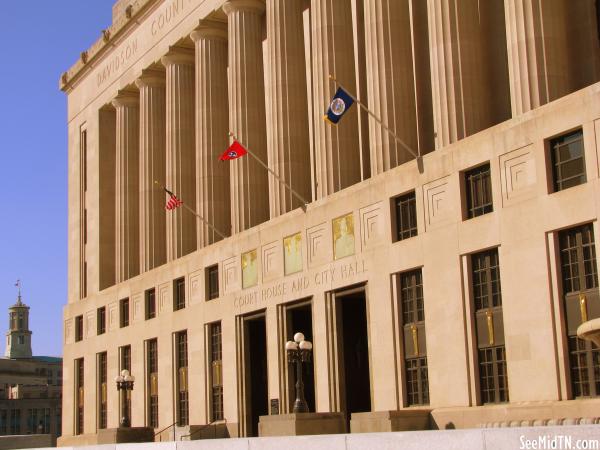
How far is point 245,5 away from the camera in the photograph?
54875 mm

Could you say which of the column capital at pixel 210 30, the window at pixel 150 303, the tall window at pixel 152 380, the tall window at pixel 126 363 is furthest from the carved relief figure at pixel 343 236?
the tall window at pixel 126 363

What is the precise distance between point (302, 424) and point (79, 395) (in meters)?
A: 35.4

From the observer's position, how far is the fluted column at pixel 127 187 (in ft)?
217

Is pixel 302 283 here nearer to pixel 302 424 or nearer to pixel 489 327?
pixel 302 424

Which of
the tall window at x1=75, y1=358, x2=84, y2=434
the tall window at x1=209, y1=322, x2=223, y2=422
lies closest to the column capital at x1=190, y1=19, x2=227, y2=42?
the tall window at x1=209, y1=322, x2=223, y2=422

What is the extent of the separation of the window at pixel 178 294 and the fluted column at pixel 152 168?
625 cm

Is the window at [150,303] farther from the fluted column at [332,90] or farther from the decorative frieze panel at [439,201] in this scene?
the decorative frieze panel at [439,201]

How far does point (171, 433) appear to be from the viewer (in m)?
53.1

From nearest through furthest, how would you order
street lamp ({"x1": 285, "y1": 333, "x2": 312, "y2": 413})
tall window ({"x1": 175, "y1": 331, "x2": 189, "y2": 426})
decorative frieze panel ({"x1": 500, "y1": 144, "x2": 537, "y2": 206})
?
decorative frieze panel ({"x1": 500, "y1": 144, "x2": 537, "y2": 206})
street lamp ({"x1": 285, "y1": 333, "x2": 312, "y2": 413})
tall window ({"x1": 175, "y1": 331, "x2": 189, "y2": 426})

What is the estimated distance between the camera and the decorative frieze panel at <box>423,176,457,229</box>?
36625 millimetres

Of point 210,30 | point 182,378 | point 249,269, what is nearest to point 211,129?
point 210,30

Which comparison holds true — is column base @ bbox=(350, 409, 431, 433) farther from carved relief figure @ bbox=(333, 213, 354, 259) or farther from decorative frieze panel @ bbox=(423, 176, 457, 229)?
carved relief figure @ bbox=(333, 213, 354, 259)

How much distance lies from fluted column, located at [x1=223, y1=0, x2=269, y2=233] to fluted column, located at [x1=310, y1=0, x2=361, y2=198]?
5654 mm

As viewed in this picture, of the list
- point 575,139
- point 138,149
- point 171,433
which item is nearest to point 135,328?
point 171,433
